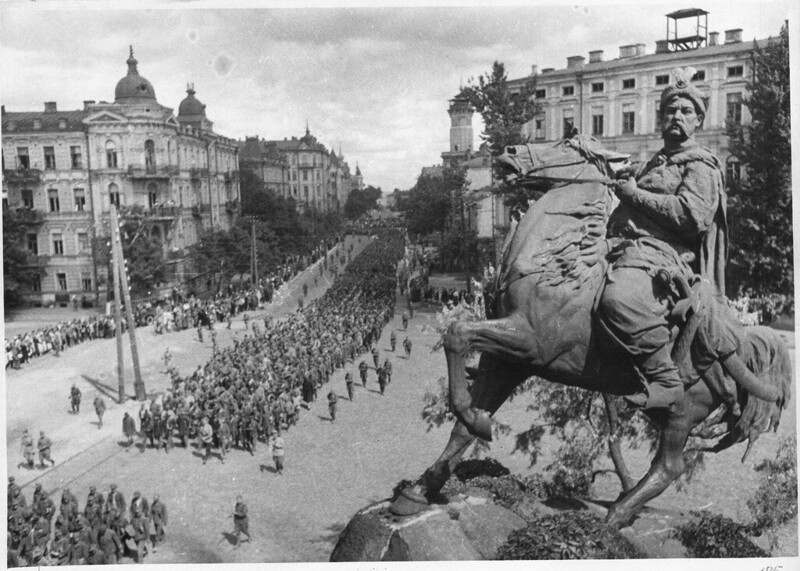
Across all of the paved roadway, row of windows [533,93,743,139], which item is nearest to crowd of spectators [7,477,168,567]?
the paved roadway

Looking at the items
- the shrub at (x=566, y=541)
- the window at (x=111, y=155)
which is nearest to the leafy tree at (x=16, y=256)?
the window at (x=111, y=155)

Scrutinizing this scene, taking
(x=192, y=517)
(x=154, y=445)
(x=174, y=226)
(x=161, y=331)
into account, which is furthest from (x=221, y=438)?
(x=174, y=226)

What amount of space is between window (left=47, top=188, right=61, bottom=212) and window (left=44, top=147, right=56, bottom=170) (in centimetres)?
133

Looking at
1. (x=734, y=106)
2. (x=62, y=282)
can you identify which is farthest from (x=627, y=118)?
(x=62, y=282)

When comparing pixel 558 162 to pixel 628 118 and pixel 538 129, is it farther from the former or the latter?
pixel 538 129

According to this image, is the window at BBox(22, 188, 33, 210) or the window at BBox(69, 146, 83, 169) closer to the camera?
the window at BBox(22, 188, 33, 210)

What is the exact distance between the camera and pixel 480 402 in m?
8.24

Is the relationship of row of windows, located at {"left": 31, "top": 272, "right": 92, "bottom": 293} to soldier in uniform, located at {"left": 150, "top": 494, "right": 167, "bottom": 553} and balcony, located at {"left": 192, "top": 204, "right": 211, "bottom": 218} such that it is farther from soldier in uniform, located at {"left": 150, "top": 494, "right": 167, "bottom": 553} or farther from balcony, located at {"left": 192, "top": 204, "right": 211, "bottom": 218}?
soldier in uniform, located at {"left": 150, "top": 494, "right": 167, "bottom": 553}

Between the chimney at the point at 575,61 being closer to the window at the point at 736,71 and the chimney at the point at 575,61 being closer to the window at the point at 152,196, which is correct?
the window at the point at 736,71

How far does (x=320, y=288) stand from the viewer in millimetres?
52219

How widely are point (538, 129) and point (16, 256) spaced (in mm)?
30932

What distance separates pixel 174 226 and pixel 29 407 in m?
27.9

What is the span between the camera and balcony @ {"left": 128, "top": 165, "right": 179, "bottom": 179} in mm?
49938

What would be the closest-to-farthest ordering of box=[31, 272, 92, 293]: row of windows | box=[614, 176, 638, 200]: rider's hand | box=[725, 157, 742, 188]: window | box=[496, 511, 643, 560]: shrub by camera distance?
1. box=[496, 511, 643, 560]: shrub
2. box=[614, 176, 638, 200]: rider's hand
3. box=[725, 157, 742, 188]: window
4. box=[31, 272, 92, 293]: row of windows
